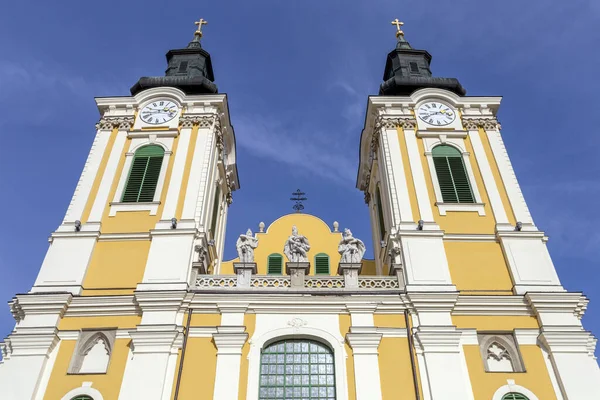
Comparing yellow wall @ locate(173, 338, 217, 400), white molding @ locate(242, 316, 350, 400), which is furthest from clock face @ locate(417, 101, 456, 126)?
yellow wall @ locate(173, 338, 217, 400)

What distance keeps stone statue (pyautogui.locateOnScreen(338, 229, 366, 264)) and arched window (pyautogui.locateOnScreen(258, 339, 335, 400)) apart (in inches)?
113

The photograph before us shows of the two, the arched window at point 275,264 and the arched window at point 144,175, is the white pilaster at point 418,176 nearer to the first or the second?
the arched window at point 275,264

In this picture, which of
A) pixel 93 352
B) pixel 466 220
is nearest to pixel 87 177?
pixel 93 352

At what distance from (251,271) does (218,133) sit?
6.91m

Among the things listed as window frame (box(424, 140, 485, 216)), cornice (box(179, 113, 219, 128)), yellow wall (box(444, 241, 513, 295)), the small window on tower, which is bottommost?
yellow wall (box(444, 241, 513, 295))

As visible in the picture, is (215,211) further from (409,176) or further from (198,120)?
(409,176)

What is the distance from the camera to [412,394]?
15.1 m

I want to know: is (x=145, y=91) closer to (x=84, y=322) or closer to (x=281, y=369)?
(x=84, y=322)

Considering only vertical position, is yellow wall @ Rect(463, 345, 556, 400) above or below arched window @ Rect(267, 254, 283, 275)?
below

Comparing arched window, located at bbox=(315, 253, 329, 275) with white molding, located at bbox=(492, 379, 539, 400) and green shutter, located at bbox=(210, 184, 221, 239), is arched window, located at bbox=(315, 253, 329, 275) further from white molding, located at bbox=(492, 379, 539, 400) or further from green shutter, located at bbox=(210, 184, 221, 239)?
white molding, located at bbox=(492, 379, 539, 400)

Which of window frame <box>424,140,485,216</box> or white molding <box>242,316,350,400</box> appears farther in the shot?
window frame <box>424,140,485,216</box>

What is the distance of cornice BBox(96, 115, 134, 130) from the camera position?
22688 mm

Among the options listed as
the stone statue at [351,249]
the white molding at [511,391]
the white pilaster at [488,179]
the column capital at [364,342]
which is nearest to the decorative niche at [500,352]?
the white molding at [511,391]

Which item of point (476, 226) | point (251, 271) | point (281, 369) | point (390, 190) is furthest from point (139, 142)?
point (476, 226)
